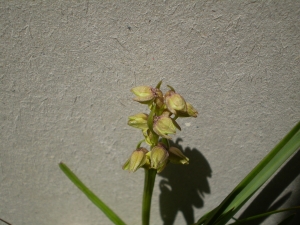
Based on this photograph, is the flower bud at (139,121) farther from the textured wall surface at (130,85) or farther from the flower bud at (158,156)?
the textured wall surface at (130,85)

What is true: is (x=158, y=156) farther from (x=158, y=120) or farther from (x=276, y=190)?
(x=276, y=190)

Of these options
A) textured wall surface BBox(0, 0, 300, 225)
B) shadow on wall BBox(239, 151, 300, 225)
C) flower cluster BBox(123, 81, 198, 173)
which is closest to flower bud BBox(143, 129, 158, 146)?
flower cluster BBox(123, 81, 198, 173)

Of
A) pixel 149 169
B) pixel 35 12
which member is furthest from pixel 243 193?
pixel 35 12

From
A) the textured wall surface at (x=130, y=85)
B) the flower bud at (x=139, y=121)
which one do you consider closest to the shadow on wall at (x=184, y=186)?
the textured wall surface at (x=130, y=85)

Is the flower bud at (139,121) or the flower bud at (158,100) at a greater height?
the flower bud at (158,100)

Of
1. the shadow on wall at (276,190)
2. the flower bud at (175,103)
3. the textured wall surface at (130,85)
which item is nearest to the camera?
the flower bud at (175,103)

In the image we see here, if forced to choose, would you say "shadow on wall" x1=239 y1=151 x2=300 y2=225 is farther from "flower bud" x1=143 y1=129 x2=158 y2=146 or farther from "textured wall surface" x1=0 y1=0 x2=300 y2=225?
"flower bud" x1=143 y1=129 x2=158 y2=146

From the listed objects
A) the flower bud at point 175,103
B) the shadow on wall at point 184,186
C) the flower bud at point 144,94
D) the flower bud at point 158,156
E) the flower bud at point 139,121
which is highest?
the flower bud at point 175,103

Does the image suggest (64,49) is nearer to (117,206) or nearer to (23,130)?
(23,130)
